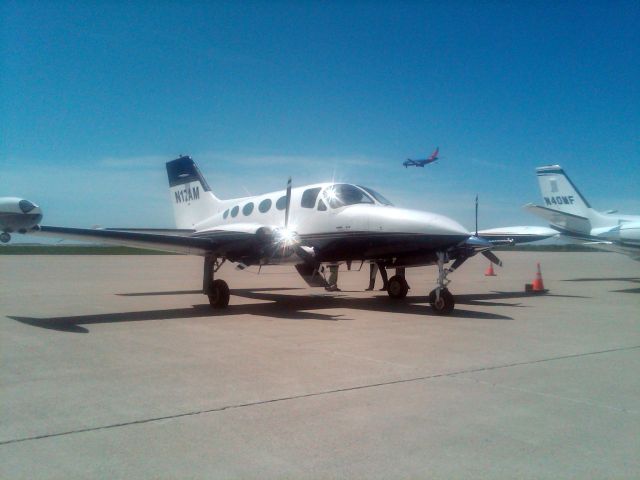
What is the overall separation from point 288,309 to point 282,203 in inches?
113

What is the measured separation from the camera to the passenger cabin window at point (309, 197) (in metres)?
13.3

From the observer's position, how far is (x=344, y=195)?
13.0 m

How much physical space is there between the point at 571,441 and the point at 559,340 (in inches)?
189

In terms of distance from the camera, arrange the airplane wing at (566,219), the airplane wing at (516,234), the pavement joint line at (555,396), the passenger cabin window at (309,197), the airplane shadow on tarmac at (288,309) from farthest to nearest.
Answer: the airplane wing at (566,219)
the airplane wing at (516,234)
the passenger cabin window at (309,197)
the airplane shadow on tarmac at (288,309)
the pavement joint line at (555,396)

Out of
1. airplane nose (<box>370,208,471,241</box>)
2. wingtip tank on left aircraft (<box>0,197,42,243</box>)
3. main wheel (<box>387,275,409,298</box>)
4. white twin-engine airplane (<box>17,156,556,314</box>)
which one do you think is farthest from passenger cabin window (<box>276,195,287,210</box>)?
wingtip tank on left aircraft (<box>0,197,42,243</box>)

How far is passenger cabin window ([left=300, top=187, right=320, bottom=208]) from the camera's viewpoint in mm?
13345

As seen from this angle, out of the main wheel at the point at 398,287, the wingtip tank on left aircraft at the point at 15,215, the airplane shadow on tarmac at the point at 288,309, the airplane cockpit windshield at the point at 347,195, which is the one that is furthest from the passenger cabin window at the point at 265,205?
the wingtip tank on left aircraft at the point at 15,215

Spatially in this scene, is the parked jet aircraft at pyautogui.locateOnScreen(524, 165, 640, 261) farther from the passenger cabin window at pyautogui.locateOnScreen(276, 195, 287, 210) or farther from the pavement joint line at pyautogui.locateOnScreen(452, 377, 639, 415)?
the pavement joint line at pyautogui.locateOnScreen(452, 377, 639, 415)

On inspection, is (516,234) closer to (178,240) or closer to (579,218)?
(579,218)

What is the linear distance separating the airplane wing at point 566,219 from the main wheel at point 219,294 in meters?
16.4

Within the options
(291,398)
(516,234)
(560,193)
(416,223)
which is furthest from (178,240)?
(560,193)

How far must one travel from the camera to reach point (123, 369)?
6.38 m

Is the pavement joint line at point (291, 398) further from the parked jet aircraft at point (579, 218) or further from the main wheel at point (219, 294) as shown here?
the parked jet aircraft at point (579, 218)

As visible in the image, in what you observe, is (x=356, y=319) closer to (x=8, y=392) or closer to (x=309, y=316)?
(x=309, y=316)
